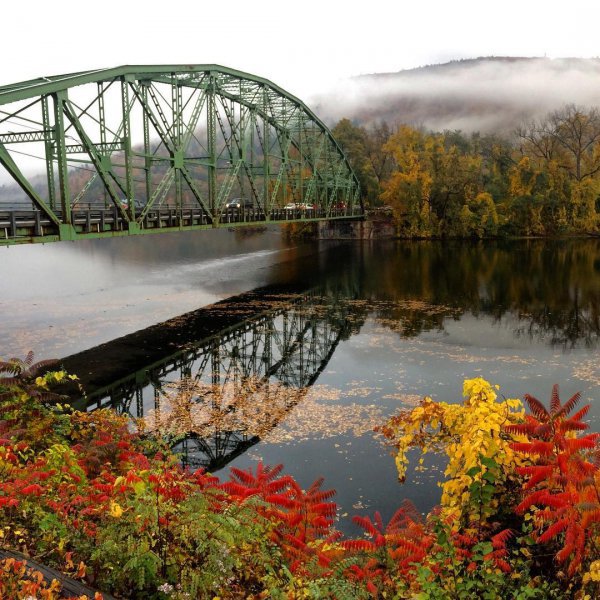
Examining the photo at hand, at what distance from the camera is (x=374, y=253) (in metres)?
70.3

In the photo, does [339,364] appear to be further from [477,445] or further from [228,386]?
[477,445]

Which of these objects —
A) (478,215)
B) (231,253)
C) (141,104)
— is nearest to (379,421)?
(141,104)

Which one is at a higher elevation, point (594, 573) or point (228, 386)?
point (594, 573)

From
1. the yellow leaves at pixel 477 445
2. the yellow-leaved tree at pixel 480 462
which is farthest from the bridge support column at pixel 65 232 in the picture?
the yellow-leaved tree at pixel 480 462

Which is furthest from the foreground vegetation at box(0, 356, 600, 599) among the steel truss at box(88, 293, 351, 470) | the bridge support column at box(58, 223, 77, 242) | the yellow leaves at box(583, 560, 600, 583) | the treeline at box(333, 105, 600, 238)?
the treeline at box(333, 105, 600, 238)

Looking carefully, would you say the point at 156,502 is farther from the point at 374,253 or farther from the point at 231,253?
the point at 231,253

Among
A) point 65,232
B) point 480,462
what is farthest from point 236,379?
point 480,462

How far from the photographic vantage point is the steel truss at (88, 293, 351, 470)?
51.4ft

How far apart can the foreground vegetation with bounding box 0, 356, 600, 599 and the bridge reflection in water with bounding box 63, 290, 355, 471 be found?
3.64m

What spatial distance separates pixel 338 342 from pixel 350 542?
63.3 ft

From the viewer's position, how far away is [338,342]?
26.6 m

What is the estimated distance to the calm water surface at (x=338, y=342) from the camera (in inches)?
597

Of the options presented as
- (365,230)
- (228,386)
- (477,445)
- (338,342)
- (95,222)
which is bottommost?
(228,386)

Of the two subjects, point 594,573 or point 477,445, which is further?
point 477,445
